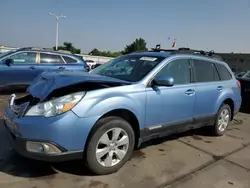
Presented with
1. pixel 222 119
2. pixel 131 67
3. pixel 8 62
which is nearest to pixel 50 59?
pixel 8 62

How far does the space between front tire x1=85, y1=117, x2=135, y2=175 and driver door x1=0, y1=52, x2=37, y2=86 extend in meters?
5.61

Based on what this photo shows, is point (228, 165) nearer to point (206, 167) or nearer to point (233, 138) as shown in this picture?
point (206, 167)

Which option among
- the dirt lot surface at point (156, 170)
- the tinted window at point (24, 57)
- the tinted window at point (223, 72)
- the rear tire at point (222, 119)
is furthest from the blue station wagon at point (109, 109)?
A: the tinted window at point (24, 57)

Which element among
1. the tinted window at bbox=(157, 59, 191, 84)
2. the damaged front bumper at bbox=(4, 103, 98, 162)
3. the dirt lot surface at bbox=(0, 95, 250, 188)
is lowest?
the dirt lot surface at bbox=(0, 95, 250, 188)

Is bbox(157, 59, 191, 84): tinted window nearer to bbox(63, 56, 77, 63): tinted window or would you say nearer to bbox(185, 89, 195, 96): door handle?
bbox(185, 89, 195, 96): door handle

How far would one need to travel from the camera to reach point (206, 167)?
12.2 ft

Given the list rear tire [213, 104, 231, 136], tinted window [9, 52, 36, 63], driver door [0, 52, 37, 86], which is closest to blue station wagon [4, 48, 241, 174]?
rear tire [213, 104, 231, 136]

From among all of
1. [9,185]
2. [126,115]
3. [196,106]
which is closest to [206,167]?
[196,106]

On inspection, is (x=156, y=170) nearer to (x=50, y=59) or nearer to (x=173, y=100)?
(x=173, y=100)

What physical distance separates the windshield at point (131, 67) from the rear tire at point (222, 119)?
1971 mm

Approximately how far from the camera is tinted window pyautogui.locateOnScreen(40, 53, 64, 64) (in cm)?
836

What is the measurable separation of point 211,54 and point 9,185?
14.2 ft

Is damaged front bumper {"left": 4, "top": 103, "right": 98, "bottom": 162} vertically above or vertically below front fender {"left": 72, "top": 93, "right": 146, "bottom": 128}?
below

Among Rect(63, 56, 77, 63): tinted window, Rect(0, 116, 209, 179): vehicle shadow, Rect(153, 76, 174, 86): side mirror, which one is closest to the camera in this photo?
Rect(0, 116, 209, 179): vehicle shadow
